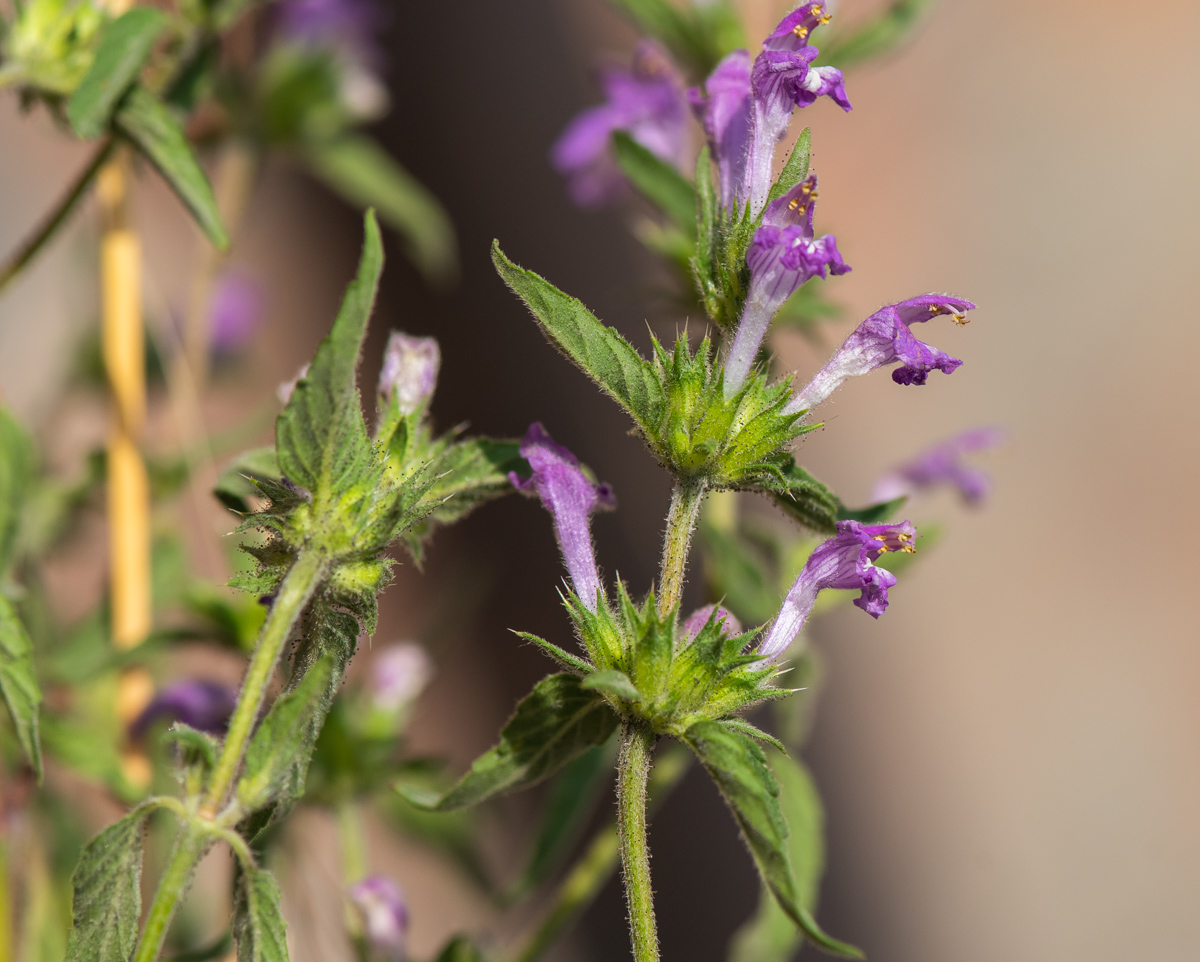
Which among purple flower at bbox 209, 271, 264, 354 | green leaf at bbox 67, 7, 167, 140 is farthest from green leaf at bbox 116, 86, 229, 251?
purple flower at bbox 209, 271, 264, 354

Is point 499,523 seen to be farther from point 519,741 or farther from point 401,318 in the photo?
point 519,741

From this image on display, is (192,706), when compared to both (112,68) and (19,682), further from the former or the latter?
Result: (112,68)

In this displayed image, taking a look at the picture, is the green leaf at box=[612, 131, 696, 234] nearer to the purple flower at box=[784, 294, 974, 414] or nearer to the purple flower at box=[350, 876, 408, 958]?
the purple flower at box=[784, 294, 974, 414]

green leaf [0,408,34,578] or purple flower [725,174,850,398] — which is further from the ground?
purple flower [725,174,850,398]

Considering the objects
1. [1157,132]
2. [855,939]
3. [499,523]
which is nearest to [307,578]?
[855,939]

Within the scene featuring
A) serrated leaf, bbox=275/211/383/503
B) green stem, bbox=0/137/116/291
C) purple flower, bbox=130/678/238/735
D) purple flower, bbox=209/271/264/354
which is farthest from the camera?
purple flower, bbox=209/271/264/354

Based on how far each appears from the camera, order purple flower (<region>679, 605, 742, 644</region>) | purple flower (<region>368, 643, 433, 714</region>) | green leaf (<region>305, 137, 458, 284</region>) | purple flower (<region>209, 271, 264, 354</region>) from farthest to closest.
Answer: purple flower (<region>209, 271, 264, 354</region>) < green leaf (<region>305, 137, 458, 284</region>) < purple flower (<region>368, 643, 433, 714</region>) < purple flower (<region>679, 605, 742, 644</region>)

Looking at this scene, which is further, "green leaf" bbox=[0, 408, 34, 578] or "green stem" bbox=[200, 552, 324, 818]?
"green leaf" bbox=[0, 408, 34, 578]

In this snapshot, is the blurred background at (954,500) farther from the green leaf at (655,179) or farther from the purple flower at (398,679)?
the green leaf at (655,179)
